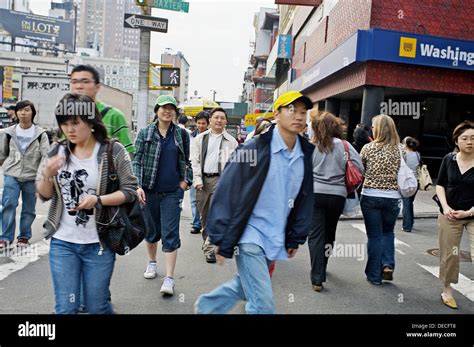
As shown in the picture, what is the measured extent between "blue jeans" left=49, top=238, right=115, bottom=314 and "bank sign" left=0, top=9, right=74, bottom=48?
90288 mm

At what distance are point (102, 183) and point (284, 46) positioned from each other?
3032 cm

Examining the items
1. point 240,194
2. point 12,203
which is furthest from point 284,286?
point 12,203

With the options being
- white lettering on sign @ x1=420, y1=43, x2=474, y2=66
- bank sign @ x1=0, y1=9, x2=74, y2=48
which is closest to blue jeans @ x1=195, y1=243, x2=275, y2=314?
white lettering on sign @ x1=420, y1=43, x2=474, y2=66

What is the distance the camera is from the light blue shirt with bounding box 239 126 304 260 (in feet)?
10.1

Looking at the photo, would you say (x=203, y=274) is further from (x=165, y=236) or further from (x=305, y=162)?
(x=305, y=162)

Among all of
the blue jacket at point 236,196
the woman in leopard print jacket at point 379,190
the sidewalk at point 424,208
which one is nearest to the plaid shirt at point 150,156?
the blue jacket at point 236,196

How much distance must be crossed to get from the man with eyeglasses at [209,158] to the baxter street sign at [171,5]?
16.8 ft

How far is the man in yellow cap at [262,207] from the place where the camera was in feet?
9.82

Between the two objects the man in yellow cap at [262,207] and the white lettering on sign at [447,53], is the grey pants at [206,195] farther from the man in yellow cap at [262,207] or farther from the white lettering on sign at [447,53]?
the white lettering on sign at [447,53]

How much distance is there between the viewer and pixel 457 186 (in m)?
4.47

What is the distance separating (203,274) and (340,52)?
10623 mm

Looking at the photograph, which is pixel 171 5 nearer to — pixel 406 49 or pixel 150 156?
pixel 406 49

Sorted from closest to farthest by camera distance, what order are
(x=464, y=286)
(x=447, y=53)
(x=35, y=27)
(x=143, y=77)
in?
(x=464, y=286), (x=143, y=77), (x=447, y=53), (x=35, y=27)

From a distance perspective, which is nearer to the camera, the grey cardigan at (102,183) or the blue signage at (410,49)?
the grey cardigan at (102,183)
